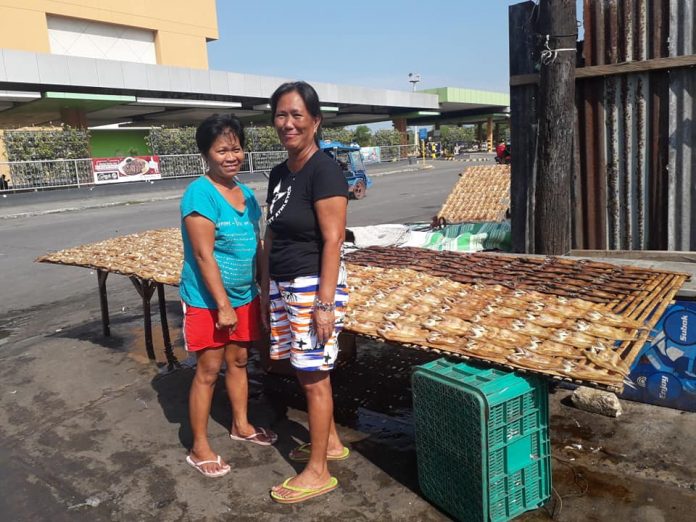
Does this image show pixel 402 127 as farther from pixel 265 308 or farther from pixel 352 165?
pixel 265 308

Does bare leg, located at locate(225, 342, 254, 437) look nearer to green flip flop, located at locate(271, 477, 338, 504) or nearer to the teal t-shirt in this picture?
the teal t-shirt

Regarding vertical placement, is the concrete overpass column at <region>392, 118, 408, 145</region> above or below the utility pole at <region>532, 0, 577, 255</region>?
above

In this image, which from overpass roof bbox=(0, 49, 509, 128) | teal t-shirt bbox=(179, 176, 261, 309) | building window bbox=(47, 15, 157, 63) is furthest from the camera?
building window bbox=(47, 15, 157, 63)

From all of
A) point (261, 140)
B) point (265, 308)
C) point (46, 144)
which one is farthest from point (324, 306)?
point (261, 140)

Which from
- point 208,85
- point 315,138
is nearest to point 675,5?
point 315,138

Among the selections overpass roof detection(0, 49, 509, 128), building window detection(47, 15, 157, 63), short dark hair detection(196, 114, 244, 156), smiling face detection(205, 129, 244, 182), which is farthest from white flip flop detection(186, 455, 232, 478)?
building window detection(47, 15, 157, 63)

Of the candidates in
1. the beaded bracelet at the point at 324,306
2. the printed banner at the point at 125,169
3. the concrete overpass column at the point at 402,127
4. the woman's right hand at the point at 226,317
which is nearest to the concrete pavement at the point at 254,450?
the woman's right hand at the point at 226,317

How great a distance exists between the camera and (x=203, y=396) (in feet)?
10.3

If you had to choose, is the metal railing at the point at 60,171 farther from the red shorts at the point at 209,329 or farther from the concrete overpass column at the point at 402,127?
the concrete overpass column at the point at 402,127

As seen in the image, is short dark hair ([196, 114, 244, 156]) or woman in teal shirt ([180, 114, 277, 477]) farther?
short dark hair ([196, 114, 244, 156])

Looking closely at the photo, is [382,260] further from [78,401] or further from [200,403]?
[78,401]

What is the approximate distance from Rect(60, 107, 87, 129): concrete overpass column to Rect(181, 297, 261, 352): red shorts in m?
26.3

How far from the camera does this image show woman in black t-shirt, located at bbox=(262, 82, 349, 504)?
8.32ft

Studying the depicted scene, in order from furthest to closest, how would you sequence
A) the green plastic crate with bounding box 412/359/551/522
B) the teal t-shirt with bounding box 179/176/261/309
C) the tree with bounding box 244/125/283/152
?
1. the tree with bounding box 244/125/283/152
2. the teal t-shirt with bounding box 179/176/261/309
3. the green plastic crate with bounding box 412/359/551/522
